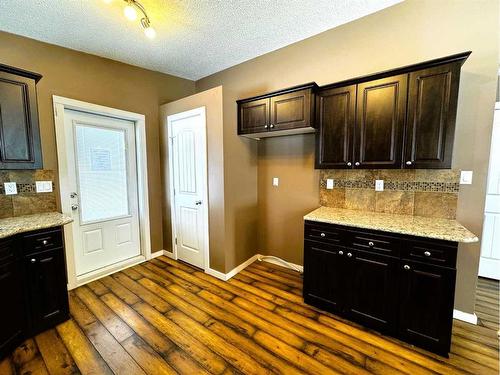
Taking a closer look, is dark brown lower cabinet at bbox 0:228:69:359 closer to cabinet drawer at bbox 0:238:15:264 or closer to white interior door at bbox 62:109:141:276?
cabinet drawer at bbox 0:238:15:264

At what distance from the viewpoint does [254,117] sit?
2.63 m

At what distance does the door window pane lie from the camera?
264cm

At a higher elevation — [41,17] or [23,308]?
[41,17]

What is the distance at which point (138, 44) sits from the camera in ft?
8.28

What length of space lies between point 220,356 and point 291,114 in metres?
2.35

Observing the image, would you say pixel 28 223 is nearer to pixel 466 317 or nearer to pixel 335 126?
pixel 335 126

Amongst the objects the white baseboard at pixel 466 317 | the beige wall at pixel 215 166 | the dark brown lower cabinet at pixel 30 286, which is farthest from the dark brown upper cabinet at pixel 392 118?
the dark brown lower cabinet at pixel 30 286

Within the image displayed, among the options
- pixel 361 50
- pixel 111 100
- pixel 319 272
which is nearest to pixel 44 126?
pixel 111 100

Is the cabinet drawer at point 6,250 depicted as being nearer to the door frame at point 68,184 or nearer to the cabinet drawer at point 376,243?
the door frame at point 68,184

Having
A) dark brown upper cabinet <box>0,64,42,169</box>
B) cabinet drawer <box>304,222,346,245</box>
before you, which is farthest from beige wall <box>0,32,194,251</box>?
cabinet drawer <box>304,222,346,245</box>

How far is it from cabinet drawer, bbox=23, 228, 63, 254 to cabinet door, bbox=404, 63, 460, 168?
321 centimetres

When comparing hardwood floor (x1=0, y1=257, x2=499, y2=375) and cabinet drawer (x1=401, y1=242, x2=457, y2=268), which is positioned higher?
cabinet drawer (x1=401, y1=242, x2=457, y2=268)

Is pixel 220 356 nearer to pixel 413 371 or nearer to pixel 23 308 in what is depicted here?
pixel 413 371

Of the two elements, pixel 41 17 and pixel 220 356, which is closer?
pixel 220 356
